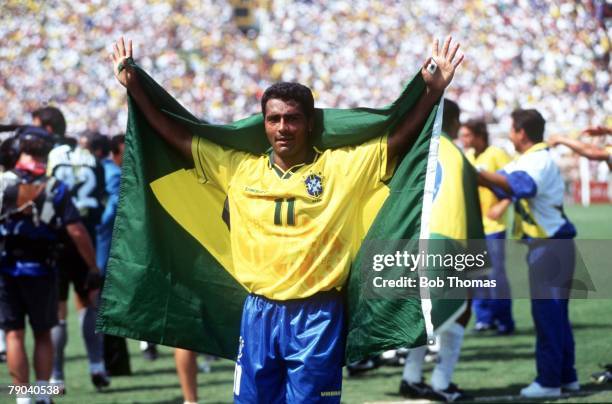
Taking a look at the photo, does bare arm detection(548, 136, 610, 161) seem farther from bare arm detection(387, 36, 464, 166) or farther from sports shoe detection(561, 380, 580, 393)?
bare arm detection(387, 36, 464, 166)

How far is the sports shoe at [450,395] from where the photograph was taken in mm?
8859

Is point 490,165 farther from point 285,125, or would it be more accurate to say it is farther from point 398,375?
point 285,125

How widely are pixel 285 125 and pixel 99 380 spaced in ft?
16.2

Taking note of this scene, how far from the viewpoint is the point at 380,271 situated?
5531mm

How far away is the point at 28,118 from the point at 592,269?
37097 mm

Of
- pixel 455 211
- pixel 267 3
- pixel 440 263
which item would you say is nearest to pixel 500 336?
pixel 455 211

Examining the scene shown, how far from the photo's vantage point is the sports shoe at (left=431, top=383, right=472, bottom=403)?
8.86m

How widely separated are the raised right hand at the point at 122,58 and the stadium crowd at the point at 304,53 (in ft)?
97.4

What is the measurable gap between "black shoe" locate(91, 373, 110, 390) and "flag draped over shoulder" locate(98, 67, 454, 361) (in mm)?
3957

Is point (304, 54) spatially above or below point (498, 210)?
above

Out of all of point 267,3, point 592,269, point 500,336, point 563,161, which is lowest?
point 500,336

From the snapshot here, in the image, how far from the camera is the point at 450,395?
349 inches

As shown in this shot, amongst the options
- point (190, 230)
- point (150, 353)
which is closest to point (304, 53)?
point (150, 353)

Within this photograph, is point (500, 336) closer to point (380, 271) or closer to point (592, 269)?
point (592, 269)
